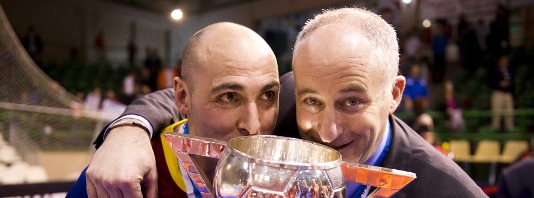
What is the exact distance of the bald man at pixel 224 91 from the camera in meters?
0.97

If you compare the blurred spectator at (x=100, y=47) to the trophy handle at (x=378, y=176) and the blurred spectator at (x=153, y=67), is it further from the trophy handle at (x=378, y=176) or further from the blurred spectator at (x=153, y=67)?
the trophy handle at (x=378, y=176)

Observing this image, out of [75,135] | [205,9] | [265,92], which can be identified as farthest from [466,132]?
[265,92]

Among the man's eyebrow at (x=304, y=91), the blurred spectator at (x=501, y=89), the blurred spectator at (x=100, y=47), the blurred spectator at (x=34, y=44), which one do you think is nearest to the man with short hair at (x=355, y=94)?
the man's eyebrow at (x=304, y=91)

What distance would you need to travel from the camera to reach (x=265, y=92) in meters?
1.01

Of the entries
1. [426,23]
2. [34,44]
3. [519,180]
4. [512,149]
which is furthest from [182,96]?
[34,44]

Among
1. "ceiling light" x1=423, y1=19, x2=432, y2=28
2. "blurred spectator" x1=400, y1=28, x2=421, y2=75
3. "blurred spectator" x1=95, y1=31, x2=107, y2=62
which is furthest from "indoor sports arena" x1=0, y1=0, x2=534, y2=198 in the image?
"blurred spectator" x1=95, y1=31, x2=107, y2=62

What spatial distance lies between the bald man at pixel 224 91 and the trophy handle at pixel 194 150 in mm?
264

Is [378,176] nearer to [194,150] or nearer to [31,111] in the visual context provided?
[194,150]

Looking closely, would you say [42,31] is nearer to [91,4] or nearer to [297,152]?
[91,4]

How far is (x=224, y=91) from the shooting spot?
98 cm

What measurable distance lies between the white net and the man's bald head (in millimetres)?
2233

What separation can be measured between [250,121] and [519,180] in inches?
70.4

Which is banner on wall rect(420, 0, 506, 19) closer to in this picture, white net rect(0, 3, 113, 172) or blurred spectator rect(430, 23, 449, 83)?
blurred spectator rect(430, 23, 449, 83)

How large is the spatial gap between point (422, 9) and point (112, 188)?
6282 millimetres
